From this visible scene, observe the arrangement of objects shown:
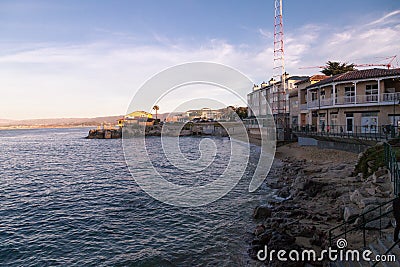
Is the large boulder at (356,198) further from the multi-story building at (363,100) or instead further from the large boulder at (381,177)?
the multi-story building at (363,100)

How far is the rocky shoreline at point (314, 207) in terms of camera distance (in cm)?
1045

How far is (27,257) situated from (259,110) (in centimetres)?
7568

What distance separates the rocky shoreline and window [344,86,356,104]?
11.2 m

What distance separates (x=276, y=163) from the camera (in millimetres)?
33562

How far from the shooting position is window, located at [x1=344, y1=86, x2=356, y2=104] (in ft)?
99.7

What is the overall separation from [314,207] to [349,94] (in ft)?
73.8

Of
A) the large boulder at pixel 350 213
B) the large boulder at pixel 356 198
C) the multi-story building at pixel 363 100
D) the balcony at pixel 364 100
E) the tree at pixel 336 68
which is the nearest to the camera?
the large boulder at pixel 350 213

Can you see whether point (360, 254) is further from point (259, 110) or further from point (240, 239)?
point (259, 110)

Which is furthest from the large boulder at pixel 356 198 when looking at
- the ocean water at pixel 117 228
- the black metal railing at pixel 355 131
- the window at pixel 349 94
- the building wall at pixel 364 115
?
the window at pixel 349 94

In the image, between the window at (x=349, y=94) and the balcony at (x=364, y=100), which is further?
the window at (x=349, y=94)

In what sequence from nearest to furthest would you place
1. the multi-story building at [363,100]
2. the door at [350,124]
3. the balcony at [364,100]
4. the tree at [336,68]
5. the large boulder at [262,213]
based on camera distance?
1. the large boulder at [262,213]
2. the balcony at [364,100]
3. the multi-story building at [363,100]
4. the door at [350,124]
5. the tree at [336,68]

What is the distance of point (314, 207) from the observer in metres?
14.6

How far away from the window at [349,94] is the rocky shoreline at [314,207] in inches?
440

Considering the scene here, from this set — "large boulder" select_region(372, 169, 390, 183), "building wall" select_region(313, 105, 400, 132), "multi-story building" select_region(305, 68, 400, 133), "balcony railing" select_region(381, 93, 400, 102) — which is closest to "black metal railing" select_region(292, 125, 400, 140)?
"multi-story building" select_region(305, 68, 400, 133)
